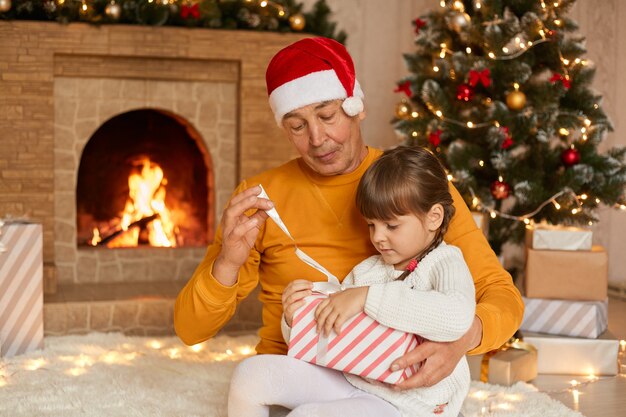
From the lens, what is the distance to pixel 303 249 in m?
2.05

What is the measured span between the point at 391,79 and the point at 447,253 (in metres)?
3.11

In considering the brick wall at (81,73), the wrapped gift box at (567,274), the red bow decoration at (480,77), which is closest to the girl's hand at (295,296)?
the wrapped gift box at (567,274)

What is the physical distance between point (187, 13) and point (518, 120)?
158cm

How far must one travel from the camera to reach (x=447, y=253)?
182 centimetres

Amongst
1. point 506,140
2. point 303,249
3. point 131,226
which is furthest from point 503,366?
point 131,226

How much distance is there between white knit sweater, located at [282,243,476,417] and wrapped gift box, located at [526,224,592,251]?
55.0 inches

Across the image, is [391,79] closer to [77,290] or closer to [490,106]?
[490,106]

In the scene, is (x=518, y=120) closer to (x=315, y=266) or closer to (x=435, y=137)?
(x=435, y=137)

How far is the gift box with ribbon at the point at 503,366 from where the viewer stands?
9.27ft

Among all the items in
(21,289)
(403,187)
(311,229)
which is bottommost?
(21,289)

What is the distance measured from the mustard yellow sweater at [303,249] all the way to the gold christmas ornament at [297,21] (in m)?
2.01

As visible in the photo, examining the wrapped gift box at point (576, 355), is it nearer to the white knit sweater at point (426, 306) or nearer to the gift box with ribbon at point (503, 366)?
the gift box with ribbon at point (503, 366)

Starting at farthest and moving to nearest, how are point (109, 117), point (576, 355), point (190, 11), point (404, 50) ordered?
point (404, 50) < point (109, 117) < point (190, 11) < point (576, 355)

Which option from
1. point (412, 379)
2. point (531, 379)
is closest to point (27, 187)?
point (531, 379)
